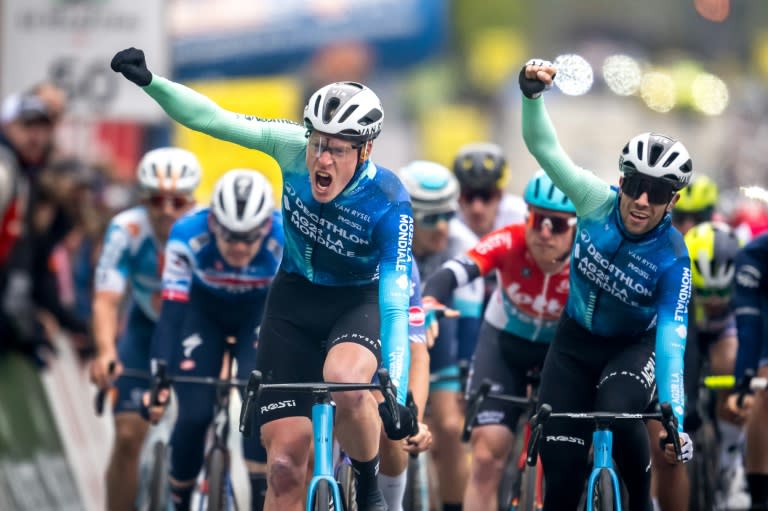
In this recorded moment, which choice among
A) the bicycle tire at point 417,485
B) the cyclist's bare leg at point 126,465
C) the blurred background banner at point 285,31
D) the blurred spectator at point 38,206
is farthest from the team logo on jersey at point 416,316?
the blurred background banner at point 285,31

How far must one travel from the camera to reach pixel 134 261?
12.1m

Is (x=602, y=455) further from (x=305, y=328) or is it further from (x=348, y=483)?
(x=305, y=328)

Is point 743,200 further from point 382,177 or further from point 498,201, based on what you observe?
point 382,177

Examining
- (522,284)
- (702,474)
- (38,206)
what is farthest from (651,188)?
(38,206)

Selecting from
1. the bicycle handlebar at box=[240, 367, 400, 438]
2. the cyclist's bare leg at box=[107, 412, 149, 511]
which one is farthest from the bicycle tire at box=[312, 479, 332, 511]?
the cyclist's bare leg at box=[107, 412, 149, 511]

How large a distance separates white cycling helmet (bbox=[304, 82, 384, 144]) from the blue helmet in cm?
193

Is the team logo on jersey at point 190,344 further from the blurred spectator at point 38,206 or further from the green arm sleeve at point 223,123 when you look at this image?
the green arm sleeve at point 223,123

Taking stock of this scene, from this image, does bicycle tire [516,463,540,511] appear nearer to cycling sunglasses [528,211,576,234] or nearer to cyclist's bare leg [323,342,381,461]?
cycling sunglasses [528,211,576,234]

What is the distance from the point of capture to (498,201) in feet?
42.9

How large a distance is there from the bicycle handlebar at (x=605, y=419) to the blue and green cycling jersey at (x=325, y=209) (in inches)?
39.9

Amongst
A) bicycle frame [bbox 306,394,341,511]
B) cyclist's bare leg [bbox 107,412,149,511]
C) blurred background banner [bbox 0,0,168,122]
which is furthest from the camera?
blurred background banner [bbox 0,0,168,122]

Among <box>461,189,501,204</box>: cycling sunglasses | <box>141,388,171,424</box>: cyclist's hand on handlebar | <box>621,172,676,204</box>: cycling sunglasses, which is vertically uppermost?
<box>461,189,501,204</box>: cycling sunglasses

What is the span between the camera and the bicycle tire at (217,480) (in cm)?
1009

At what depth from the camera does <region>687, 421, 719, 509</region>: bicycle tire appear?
1165 centimetres
